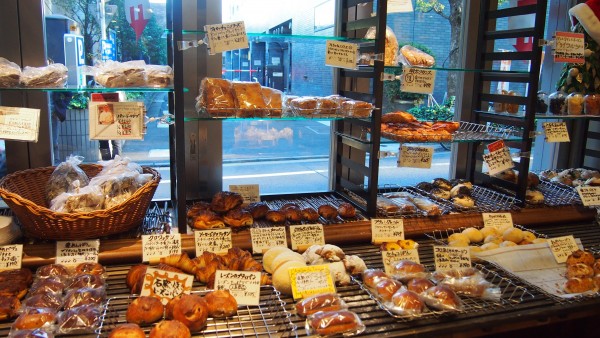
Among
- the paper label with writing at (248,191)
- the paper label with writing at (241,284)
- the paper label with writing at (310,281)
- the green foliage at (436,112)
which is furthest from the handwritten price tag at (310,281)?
the green foliage at (436,112)

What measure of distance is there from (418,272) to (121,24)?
5.66ft

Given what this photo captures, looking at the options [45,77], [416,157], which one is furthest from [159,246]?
[416,157]

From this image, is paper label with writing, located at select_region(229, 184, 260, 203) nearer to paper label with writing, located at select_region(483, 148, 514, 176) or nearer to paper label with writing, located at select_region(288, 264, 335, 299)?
paper label with writing, located at select_region(288, 264, 335, 299)

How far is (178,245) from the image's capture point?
1.97m

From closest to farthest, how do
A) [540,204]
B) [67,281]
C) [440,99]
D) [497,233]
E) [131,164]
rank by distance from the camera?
[67,281]
[131,164]
[497,233]
[540,204]
[440,99]

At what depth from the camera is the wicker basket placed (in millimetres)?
1745

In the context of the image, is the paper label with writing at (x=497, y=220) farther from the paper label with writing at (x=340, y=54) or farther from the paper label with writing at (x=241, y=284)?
the paper label with writing at (x=241, y=284)

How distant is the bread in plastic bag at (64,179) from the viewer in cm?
198

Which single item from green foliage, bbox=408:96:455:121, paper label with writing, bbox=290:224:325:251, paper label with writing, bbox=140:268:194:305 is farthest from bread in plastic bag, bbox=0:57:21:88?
green foliage, bbox=408:96:455:121

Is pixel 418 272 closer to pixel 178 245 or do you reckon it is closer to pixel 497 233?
pixel 497 233

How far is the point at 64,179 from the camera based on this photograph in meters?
2.00

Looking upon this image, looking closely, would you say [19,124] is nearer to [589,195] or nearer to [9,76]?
[9,76]

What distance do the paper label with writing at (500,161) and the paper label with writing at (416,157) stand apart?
375 millimetres

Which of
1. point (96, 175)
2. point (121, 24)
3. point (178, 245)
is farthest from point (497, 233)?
point (121, 24)
